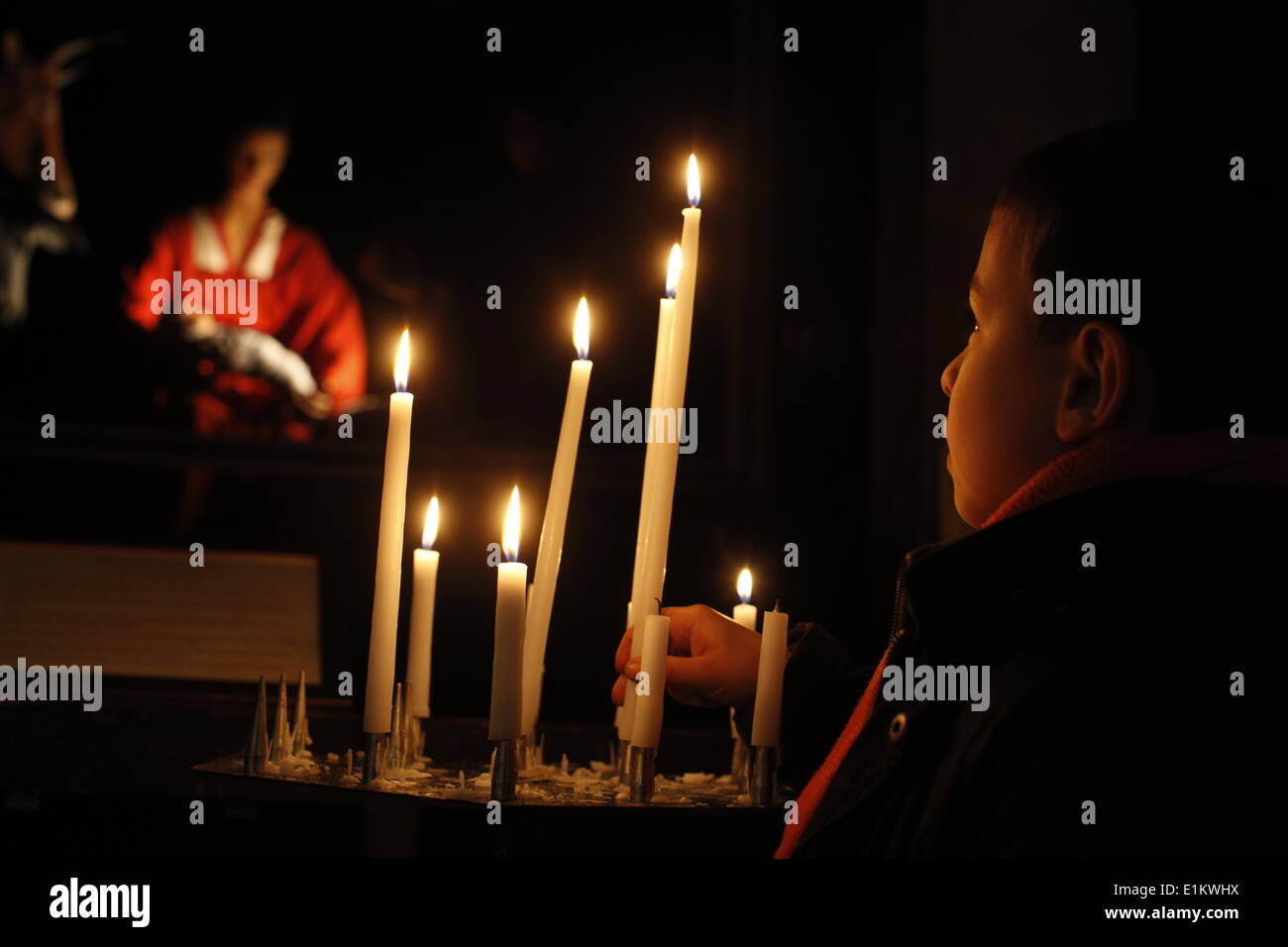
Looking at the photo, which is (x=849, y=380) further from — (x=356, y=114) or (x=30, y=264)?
(x=30, y=264)

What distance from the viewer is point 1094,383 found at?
686 millimetres

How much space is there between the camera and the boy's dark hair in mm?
666

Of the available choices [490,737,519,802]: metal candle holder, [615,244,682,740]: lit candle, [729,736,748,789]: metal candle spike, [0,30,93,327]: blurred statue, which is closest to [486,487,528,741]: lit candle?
[490,737,519,802]: metal candle holder

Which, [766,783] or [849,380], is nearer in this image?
[766,783]

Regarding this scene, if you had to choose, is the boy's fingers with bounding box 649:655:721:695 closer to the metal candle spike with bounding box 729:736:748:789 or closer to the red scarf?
the metal candle spike with bounding box 729:736:748:789

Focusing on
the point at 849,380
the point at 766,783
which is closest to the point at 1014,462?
the point at 766,783

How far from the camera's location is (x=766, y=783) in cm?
75

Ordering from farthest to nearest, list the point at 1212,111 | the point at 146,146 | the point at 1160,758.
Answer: the point at 146,146
the point at 1212,111
the point at 1160,758

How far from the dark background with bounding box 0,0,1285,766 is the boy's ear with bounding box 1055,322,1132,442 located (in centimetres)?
79

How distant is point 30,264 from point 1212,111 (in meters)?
1.56

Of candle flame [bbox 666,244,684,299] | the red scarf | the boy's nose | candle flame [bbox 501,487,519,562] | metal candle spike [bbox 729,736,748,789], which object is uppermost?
candle flame [bbox 666,244,684,299]

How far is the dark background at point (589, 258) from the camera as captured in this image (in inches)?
59.0

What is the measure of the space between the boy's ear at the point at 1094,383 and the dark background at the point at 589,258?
30.9 inches

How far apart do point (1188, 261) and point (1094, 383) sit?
0.29ft
